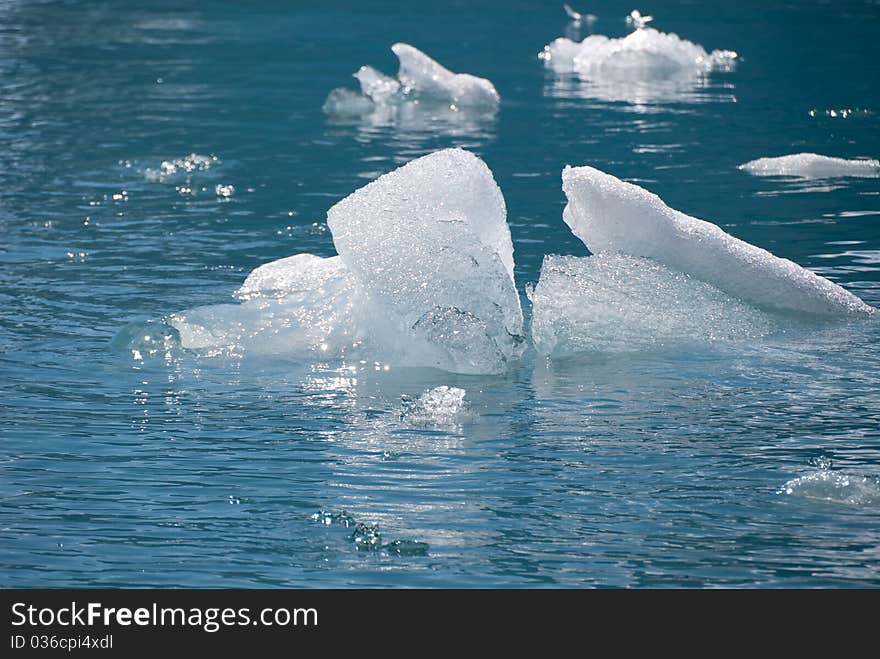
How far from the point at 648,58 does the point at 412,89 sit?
4.87 m

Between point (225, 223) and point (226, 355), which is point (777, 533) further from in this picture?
point (225, 223)

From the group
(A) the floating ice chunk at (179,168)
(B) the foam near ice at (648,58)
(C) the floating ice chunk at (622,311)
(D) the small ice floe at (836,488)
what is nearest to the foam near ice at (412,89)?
(B) the foam near ice at (648,58)

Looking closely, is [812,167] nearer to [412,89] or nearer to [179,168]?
[179,168]

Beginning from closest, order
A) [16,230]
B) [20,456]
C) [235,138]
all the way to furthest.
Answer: [20,456] → [16,230] → [235,138]

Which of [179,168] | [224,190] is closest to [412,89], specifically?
[179,168]

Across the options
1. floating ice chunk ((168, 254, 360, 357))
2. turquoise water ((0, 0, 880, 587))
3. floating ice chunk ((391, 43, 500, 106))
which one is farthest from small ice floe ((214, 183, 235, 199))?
floating ice chunk ((391, 43, 500, 106))

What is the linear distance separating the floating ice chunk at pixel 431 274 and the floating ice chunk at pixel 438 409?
0.56 metres

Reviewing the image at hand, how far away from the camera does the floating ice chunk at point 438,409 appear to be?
21.3ft

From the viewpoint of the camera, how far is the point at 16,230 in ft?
36.4

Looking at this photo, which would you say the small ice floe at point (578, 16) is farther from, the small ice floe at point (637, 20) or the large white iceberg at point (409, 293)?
the large white iceberg at point (409, 293)

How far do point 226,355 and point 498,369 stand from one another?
1.49 metres

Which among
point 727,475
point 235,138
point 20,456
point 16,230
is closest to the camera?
point 727,475
